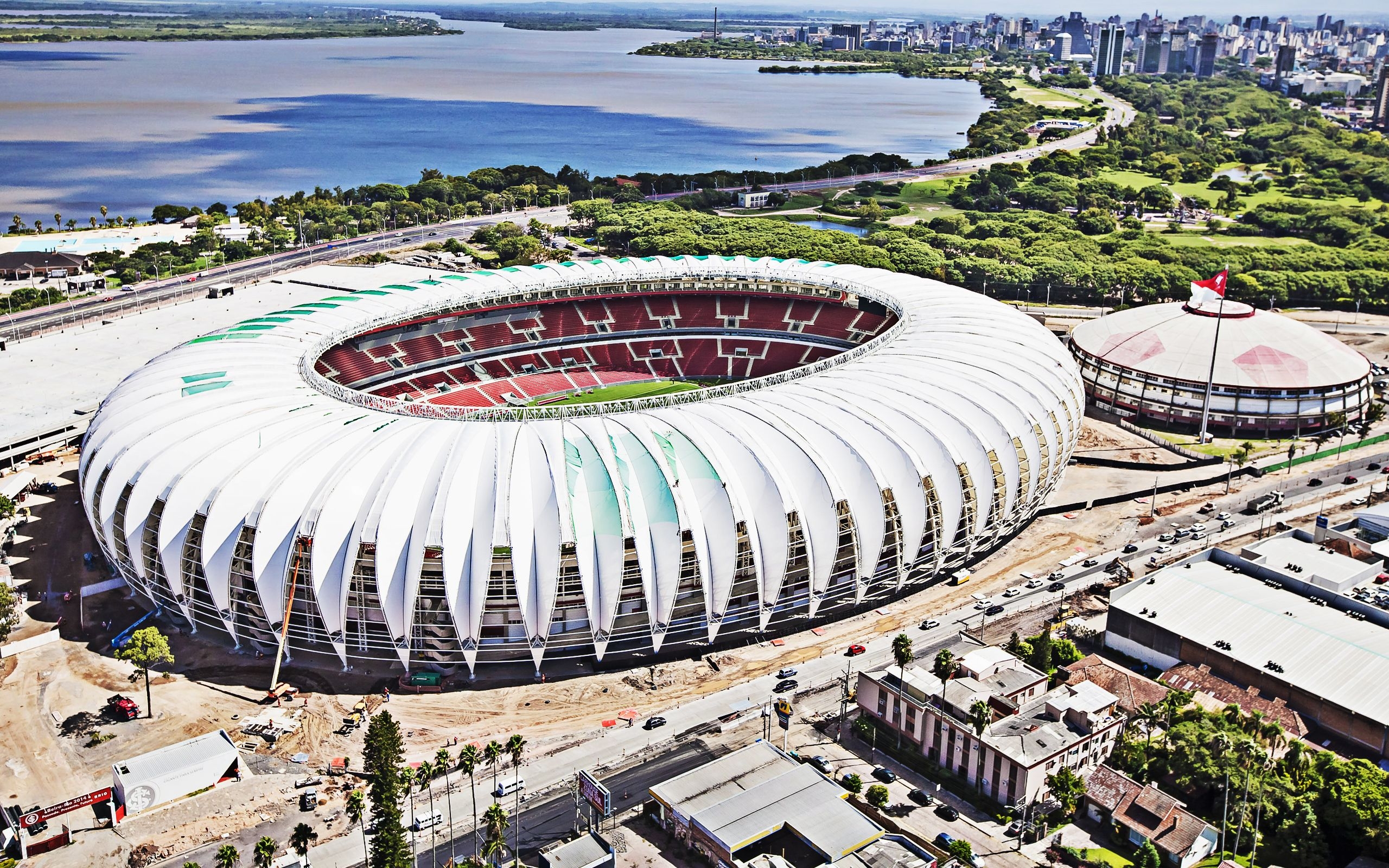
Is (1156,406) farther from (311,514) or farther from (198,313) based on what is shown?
(198,313)

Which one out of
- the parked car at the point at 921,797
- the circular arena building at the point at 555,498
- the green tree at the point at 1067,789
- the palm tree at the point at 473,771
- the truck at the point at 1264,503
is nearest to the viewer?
the palm tree at the point at 473,771

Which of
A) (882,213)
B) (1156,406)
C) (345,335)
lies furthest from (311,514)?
(882,213)

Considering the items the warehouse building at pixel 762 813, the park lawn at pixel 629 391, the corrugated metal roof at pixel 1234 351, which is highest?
the corrugated metal roof at pixel 1234 351

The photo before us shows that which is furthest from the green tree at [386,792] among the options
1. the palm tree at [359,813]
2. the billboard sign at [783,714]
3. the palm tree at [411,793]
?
the billboard sign at [783,714]

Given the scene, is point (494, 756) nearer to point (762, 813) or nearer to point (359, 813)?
point (359, 813)

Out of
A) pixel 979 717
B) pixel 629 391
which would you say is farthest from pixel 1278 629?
pixel 629 391

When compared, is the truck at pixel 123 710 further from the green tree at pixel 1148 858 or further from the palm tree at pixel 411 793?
the green tree at pixel 1148 858
